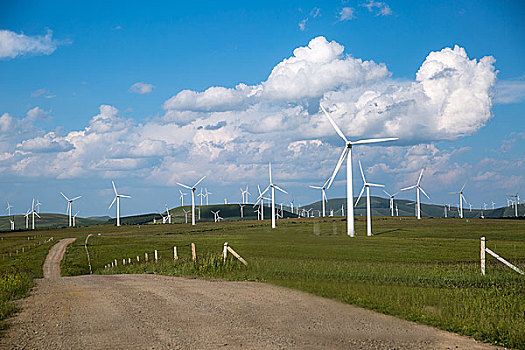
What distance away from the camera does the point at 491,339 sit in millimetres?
13711

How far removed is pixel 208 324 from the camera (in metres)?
15.6

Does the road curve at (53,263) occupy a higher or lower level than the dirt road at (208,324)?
lower

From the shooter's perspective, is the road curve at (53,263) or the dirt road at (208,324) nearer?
the dirt road at (208,324)

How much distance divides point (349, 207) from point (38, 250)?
54973mm

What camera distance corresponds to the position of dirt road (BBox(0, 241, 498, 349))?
13.4m

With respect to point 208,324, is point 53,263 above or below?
below

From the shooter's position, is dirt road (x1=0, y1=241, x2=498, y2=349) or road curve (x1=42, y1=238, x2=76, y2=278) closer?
dirt road (x1=0, y1=241, x2=498, y2=349)

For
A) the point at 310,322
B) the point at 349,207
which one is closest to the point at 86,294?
the point at 310,322

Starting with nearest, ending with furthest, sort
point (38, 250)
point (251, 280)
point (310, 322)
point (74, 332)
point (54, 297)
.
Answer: point (74, 332)
point (310, 322)
point (54, 297)
point (251, 280)
point (38, 250)

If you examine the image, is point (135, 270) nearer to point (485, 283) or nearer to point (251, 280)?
point (251, 280)

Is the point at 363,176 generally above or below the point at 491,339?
above

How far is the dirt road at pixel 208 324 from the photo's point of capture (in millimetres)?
13414

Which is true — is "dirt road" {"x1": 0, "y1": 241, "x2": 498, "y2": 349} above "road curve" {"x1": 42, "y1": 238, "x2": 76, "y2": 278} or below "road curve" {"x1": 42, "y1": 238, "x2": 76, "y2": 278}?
above

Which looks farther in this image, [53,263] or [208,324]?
[53,263]
